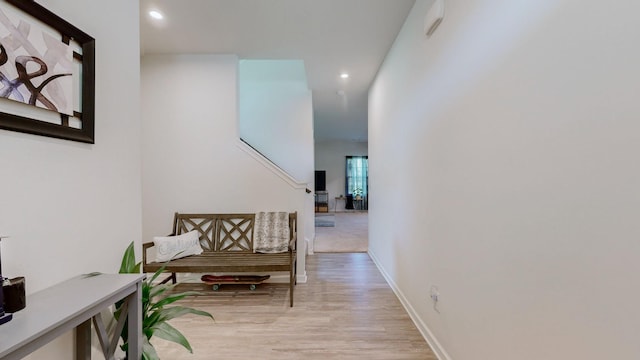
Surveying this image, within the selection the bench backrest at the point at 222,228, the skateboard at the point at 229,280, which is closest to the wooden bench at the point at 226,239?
the bench backrest at the point at 222,228

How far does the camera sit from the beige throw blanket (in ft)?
10.3

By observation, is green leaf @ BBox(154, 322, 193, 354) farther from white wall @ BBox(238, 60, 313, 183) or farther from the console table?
white wall @ BBox(238, 60, 313, 183)

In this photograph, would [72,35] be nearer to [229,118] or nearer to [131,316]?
[131,316]

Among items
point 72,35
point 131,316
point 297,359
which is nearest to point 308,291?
point 297,359

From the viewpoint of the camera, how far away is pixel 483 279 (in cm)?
139

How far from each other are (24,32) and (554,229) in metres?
2.19

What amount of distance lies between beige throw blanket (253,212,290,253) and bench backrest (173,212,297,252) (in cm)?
8

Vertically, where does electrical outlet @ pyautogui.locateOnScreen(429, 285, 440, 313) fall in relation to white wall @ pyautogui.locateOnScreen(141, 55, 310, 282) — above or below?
below

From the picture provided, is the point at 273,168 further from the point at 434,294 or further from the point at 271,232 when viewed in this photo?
the point at 434,294

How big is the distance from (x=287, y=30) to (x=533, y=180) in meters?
2.71

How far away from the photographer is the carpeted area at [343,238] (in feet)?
16.2

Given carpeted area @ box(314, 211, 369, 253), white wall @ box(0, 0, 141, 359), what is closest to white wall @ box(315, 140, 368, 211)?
carpeted area @ box(314, 211, 369, 253)

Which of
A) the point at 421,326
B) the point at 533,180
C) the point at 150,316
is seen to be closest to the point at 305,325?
the point at 421,326

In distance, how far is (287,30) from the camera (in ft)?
9.31
